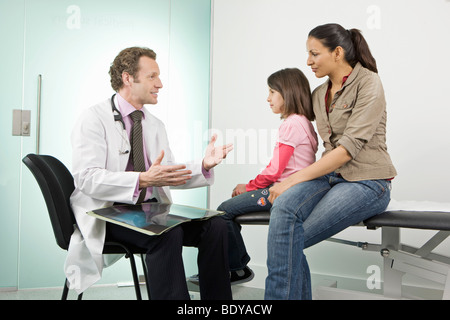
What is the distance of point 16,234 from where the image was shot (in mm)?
2545

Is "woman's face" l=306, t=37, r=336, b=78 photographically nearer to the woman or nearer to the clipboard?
the woman

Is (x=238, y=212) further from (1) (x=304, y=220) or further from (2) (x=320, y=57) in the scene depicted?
(2) (x=320, y=57)

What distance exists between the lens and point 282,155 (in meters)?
2.03

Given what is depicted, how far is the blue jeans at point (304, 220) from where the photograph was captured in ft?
4.99

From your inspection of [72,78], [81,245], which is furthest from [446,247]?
[72,78]

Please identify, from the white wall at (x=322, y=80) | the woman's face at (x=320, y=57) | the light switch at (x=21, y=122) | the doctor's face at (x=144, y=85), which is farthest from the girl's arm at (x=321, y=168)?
the light switch at (x=21, y=122)

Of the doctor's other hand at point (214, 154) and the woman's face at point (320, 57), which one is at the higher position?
the woman's face at point (320, 57)

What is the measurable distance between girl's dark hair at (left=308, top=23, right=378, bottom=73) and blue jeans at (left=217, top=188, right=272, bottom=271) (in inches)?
26.9

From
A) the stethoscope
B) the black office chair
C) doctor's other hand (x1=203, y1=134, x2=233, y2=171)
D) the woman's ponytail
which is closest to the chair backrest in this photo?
the black office chair

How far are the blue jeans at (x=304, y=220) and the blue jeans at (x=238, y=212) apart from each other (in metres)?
0.34

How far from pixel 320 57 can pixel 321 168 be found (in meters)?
0.46

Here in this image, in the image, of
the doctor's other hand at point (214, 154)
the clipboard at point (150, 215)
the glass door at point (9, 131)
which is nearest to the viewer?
the clipboard at point (150, 215)

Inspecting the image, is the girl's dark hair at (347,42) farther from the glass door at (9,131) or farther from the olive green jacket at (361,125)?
the glass door at (9,131)
